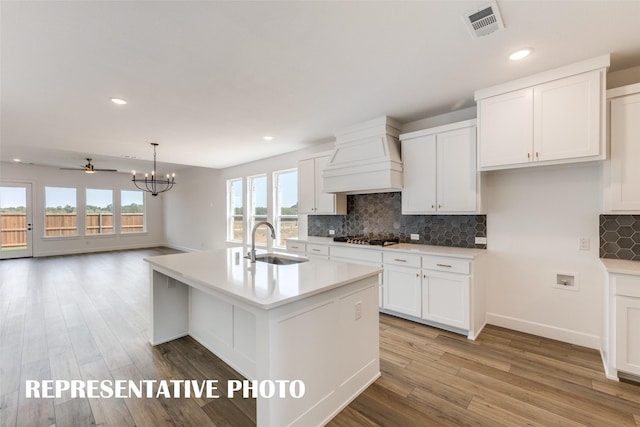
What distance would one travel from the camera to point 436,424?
1705 millimetres

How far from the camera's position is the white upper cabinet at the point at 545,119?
85.9 inches

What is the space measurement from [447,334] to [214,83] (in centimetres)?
348

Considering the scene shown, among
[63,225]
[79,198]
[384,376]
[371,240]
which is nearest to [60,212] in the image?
[63,225]

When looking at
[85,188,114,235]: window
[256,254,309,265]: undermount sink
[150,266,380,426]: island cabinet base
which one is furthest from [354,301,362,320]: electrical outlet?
[85,188,114,235]: window

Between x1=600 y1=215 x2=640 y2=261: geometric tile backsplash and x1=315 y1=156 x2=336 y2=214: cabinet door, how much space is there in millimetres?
2994

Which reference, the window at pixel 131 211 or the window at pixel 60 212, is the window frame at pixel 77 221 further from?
the window at pixel 131 211

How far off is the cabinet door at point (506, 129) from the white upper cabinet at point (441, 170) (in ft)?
0.70

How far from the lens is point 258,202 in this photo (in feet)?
20.9

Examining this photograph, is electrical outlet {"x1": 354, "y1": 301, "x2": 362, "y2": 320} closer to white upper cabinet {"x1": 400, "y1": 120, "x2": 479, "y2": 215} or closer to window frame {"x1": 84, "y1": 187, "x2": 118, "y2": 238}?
white upper cabinet {"x1": 400, "y1": 120, "x2": 479, "y2": 215}

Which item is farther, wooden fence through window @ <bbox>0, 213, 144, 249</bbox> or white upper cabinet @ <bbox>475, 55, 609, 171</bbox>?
→ wooden fence through window @ <bbox>0, 213, 144, 249</bbox>

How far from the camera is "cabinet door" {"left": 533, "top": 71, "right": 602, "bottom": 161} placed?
7.16 ft

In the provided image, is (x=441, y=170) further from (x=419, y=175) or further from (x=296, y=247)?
(x=296, y=247)

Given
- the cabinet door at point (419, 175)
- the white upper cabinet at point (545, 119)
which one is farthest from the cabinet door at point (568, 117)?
the cabinet door at point (419, 175)

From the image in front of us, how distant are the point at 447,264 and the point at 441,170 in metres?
1.08
